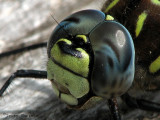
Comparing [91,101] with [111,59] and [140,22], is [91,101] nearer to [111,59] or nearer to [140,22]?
[111,59]

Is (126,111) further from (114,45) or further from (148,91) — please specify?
(114,45)

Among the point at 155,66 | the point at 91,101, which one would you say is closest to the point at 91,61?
the point at 91,101

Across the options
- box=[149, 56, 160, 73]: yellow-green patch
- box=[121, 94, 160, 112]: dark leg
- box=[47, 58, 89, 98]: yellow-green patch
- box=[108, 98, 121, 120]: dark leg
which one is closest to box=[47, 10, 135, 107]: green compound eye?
box=[47, 58, 89, 98]: yellow-green patch

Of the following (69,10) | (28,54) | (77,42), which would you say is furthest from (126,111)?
(69,10)

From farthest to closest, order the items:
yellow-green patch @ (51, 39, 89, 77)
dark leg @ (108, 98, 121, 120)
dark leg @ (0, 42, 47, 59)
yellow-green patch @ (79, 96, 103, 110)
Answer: dark leg @ (0, 42, 47, 59) < dark leg @ (108, 98, 121, 120) < yellow-green patch @ (79, 96, 103, 110) < yellow-green patch @ (51, 39, 89, 77)

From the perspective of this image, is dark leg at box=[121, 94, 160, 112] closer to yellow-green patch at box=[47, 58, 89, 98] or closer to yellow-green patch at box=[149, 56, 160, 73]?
yellow-green patch at box=[149, 56, 160, 73]

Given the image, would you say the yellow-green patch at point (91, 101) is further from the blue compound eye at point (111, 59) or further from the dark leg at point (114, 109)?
the dark leg at point (114, 109)

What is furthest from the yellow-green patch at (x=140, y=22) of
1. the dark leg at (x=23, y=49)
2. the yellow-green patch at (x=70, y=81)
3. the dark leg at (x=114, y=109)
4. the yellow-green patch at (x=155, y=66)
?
the dark leg at (x=23, y=49)
